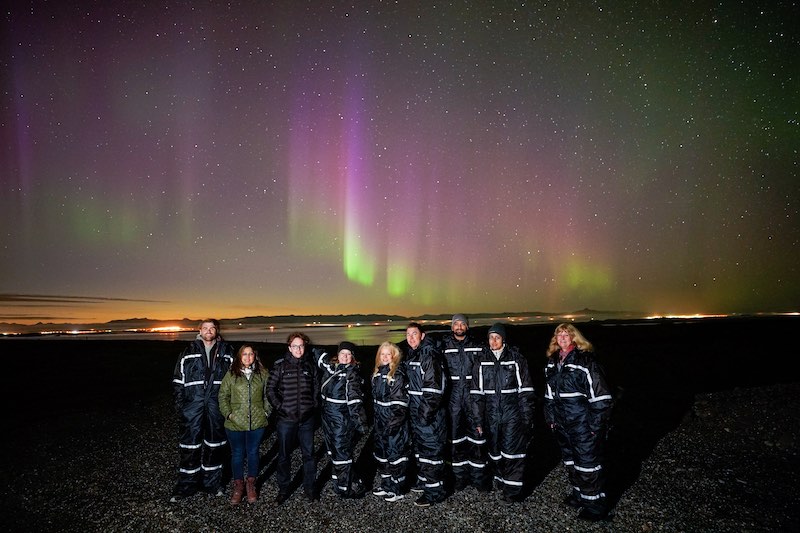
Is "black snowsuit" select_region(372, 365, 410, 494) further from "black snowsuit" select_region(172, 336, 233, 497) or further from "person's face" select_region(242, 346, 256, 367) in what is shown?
"black snowsuit" select_region(172, 336, 233, 497)

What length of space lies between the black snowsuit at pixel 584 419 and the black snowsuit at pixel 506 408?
1.71 feet

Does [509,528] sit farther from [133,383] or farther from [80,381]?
[80,381]

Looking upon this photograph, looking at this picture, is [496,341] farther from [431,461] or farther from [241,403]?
[241,403]

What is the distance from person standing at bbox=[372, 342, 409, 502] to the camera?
7371 millimetres

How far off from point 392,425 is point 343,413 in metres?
0.87

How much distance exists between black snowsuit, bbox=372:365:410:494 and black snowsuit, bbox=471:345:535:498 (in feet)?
4.19

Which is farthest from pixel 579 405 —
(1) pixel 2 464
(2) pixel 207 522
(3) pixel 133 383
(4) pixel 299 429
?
(3) pixel 133 383

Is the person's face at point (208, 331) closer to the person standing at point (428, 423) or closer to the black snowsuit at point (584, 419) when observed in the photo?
the person standing at point (428, 423)

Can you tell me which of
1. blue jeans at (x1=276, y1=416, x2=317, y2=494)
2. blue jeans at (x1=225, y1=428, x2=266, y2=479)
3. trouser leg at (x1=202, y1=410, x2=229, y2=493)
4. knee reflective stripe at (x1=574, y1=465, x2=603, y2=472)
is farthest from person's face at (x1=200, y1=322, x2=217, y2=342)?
knee reflective stripe at (x1=574, y1=465, x2=603, y2=472)

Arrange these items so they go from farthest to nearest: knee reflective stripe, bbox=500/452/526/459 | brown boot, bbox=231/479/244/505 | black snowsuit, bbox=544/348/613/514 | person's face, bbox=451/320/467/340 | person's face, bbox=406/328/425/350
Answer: person's face, bbox=451/320/467/340
person's face, bbox=406/328/425/350
brown boot, bbox=231/479/244/505
knee reflective stripe, bbox=500/452/526/459
black snowsuit, bbox=544/348/613/514

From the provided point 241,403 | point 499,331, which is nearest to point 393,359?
point 499,331

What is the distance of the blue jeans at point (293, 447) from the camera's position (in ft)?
23.7

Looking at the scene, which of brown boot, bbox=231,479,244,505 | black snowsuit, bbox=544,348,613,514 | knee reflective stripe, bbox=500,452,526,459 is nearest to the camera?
black snowsuit, bbox=544,348,613,514

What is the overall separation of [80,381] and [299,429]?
858 inches
